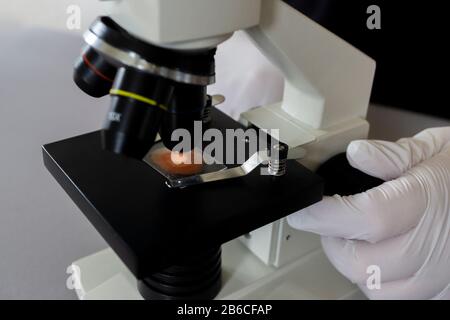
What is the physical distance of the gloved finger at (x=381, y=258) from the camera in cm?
103

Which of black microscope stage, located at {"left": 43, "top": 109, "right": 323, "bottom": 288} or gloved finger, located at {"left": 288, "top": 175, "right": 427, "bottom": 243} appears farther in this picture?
gloved finger, located at {"left": 288, "top": 175, "right": 427, "bottom": 243}

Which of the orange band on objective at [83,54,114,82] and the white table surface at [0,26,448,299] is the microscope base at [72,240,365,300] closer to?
the white table surface at [0,26,448,299]

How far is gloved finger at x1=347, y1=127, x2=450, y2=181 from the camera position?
3.35 ft

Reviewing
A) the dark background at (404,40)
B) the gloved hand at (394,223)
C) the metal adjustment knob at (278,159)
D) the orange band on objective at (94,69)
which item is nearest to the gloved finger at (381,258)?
the gloved hand at (394,223)

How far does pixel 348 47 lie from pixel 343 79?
2.8 inches

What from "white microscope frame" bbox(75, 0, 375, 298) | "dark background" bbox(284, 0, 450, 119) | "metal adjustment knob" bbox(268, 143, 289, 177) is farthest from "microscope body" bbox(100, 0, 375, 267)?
"dark background" bbox(284, 0, 450, 119)

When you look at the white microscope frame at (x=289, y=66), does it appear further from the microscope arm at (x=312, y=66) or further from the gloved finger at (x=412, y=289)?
the gloved finger at (x=412, y=289)

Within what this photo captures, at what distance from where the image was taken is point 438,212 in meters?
1.02

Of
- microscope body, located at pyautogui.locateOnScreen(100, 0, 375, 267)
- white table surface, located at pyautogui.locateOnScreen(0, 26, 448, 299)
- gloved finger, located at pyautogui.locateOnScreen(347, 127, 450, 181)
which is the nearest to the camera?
microscope body, located at pyautogui.locateOnScreen(100, 0, 375, 267)

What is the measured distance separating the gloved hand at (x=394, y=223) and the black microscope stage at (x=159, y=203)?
0.34 ft

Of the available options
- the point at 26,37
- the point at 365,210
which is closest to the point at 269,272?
the point at 365,210

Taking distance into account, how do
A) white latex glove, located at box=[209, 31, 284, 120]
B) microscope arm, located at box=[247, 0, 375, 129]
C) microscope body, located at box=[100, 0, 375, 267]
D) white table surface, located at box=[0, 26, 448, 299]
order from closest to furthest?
1. microscope body, located at box=[100, 0, 375, 267]
2. microscope arm, located at box=[247, 0, 375, 129]
3. white table surface, located at box=[0, 26, 448, 299]
4. white latex glove, located at box=[209, 31, 284, 120]

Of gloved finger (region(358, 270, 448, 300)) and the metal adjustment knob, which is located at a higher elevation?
the metal adjustment knob

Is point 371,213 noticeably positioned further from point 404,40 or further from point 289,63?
point 404,40
